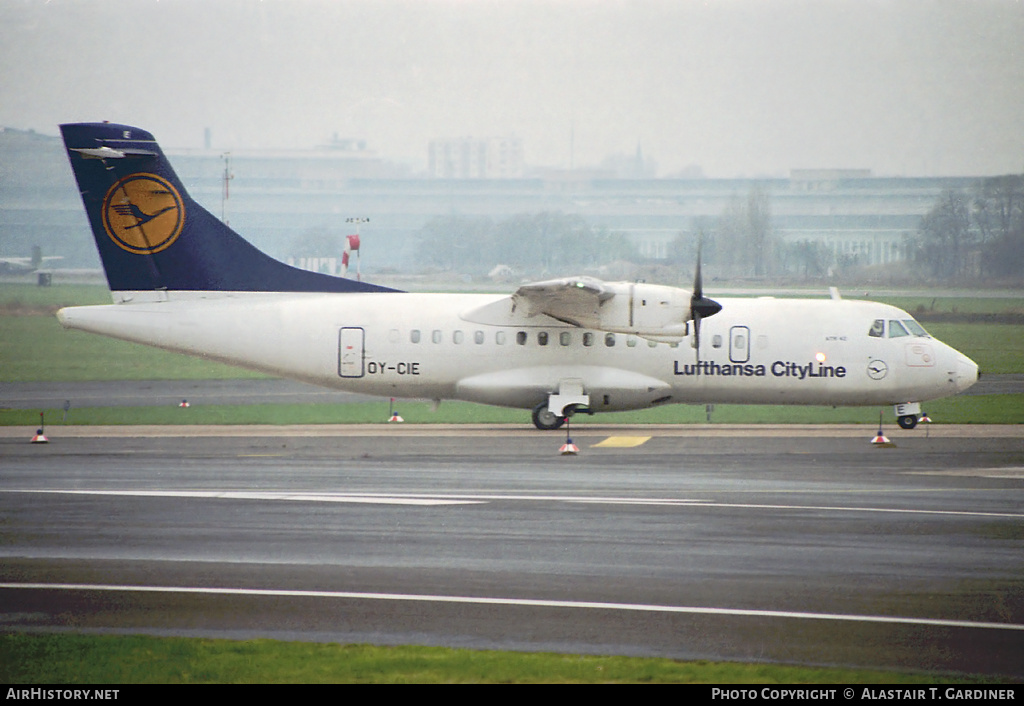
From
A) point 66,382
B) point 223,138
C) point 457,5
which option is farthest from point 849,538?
point 457,5

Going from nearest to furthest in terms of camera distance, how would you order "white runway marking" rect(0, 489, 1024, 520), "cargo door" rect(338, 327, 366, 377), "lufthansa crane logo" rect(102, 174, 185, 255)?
"white runway marking" rect(0, 489, 1024, 520) → "lufthansa crane logo" rect(102, 174, 185, 255) → "cargo door" rect(338, 327, 366, 377)

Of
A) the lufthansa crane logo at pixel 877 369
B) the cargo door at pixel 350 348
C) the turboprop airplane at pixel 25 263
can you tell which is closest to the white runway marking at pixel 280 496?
the cargo door at pixel 350 348

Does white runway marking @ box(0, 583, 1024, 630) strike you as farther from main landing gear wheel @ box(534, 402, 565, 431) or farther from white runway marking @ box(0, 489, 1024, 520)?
main landing gear wheel @ box(534, 402, 565, 431)

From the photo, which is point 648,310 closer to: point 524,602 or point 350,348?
point 350,348

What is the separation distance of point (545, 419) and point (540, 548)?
46.7 ft

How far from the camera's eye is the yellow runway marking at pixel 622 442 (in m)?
25.1

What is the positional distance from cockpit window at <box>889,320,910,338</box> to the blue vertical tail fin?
55.4 feet

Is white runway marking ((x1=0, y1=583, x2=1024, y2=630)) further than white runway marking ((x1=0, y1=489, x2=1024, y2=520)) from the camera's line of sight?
No

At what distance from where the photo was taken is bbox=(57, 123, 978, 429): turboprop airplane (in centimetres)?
2694

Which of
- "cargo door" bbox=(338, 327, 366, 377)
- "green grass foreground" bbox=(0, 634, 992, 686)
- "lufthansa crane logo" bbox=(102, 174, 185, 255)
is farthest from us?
"cargo door" bbox=(338, 327, 366, 377)

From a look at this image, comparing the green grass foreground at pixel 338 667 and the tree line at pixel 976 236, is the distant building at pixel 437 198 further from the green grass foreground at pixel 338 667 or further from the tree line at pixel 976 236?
the green grass foreground at pixel 338 667

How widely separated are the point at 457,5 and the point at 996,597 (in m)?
123

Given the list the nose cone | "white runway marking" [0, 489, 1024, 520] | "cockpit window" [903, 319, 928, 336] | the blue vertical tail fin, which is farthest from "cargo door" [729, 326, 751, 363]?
the blue vertical tail fin

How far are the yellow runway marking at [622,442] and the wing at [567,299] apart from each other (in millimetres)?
3081
